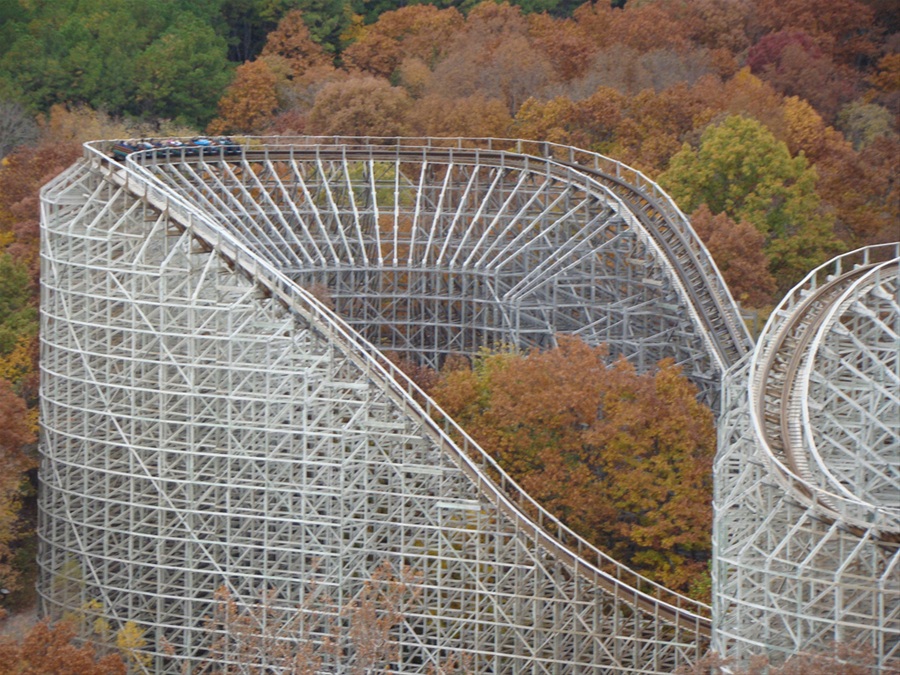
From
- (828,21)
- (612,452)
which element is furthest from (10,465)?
(828,21)

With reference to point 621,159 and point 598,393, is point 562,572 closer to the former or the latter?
point 598,393

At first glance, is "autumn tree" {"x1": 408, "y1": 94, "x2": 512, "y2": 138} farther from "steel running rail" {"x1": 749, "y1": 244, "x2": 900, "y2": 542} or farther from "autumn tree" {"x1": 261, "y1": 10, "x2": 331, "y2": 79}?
"steel running rail" {"x1": 749, "y1": 244, "x2": 900, "y2": 542}

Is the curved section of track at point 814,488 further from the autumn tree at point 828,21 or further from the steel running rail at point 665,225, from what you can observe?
the autumn tree at point 828,21

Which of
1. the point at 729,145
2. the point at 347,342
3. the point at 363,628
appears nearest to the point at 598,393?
the point at 347,342

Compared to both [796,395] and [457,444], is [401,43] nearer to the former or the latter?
[457,444]

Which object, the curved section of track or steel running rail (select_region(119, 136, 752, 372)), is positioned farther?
steel running rail (select_region(119, 136, 752, 372))

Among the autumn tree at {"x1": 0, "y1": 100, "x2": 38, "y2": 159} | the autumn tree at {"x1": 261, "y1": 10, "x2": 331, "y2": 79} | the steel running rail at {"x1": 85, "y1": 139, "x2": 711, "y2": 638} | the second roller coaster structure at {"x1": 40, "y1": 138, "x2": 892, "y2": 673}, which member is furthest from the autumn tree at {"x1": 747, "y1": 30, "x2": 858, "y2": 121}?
the steel running rail at {"x1": 85, "y1": 139, "x2": 711, "y2": 638}
